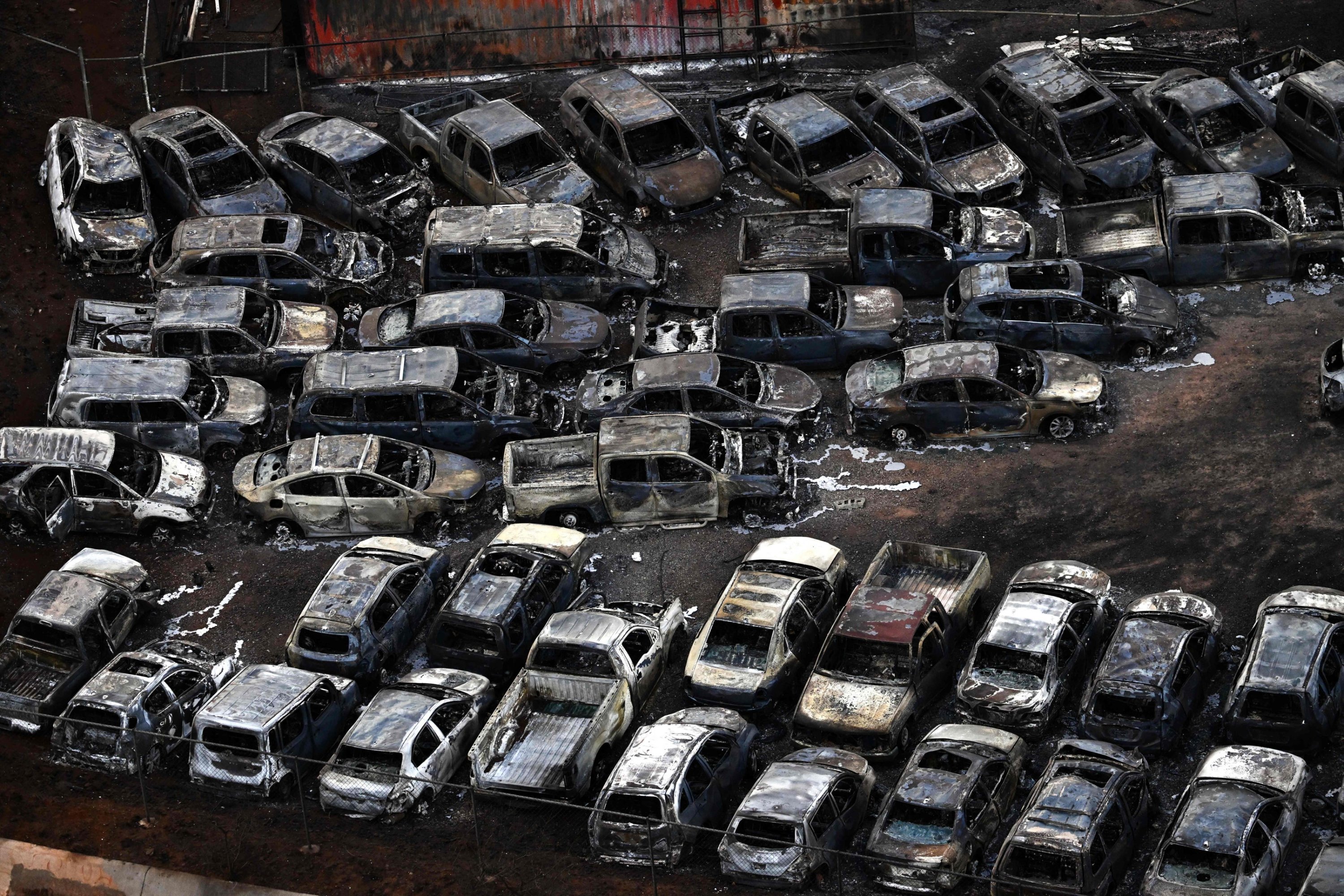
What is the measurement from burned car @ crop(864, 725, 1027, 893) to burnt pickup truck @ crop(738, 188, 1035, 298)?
32.2 ft

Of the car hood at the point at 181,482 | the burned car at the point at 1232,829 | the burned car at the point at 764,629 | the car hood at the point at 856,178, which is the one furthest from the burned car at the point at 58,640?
the burned car at the point at 1232,829

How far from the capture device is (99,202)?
31.6 m

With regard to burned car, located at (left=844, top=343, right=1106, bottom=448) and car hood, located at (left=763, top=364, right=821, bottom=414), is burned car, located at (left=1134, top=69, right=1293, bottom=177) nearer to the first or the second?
burned car, located at (left=844, top=343, right=1106, bottom=448)

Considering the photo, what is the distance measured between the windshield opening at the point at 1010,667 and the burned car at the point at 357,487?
7792mm

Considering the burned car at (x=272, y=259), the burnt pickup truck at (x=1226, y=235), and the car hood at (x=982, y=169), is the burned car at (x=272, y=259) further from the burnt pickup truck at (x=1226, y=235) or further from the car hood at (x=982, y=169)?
the burnt pickup truck at (x=1226, y=235)

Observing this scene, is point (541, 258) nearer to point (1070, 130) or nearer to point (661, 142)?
point (661, 142)

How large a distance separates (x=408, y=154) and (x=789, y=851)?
17.6m

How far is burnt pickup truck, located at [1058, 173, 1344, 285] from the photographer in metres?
27.7

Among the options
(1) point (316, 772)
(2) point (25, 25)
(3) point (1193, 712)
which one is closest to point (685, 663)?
(1) point (316, 772)

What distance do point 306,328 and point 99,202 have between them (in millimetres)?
5592

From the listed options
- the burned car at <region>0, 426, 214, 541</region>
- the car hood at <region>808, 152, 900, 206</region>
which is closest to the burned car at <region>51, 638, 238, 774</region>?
the burned car at <region>0, 426, 214, 541</region>

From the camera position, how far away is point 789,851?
1966 centimetres

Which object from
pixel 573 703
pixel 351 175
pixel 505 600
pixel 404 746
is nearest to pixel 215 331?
pixel 351 175

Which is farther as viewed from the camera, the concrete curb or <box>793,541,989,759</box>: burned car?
<box>793,541,989,759</box>: burned car
